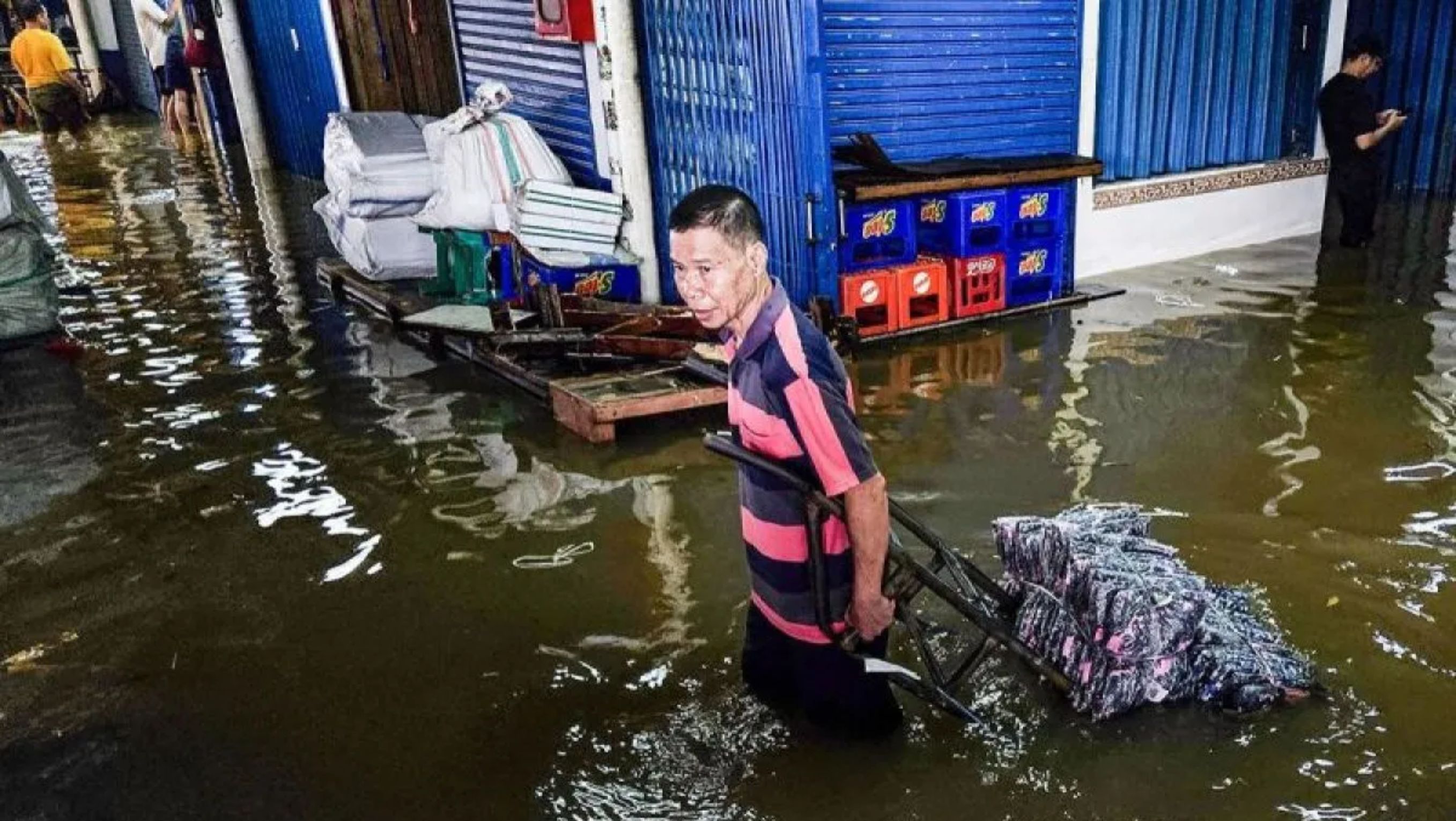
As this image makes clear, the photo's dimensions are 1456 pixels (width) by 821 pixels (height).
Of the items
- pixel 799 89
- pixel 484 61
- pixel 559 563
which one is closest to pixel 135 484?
pixel 559 563

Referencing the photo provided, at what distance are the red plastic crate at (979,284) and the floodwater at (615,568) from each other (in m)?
0.22

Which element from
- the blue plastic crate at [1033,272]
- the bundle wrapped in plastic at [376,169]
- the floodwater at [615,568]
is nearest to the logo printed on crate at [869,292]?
the floodwater at [615,568]

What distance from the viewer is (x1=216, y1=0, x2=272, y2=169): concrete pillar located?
1588 cm

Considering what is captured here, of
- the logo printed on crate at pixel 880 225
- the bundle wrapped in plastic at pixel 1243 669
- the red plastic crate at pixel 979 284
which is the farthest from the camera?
the red plastic crate at pixel 979 284

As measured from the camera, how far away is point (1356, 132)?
343 inches

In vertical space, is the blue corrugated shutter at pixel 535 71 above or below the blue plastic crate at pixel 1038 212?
above

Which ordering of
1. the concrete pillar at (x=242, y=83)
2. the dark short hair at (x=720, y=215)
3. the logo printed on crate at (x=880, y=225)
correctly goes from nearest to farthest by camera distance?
the dark short hair at (x=720, y=215) < the logo printed on crate at (x=880, y=225) < the concrete pillar at (x=242, y=83)

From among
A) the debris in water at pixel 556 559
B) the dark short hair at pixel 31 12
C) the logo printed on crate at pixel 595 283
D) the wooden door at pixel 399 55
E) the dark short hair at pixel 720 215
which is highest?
the dark short hair at pixel 31 12

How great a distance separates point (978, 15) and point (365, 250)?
16.7 ft

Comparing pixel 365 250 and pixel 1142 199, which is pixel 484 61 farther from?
pixel 1142 199

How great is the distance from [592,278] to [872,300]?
196 cm

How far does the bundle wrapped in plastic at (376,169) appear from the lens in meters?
8.33

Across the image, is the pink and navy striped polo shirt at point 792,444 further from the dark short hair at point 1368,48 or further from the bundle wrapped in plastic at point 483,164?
the dark short hair at point 1368,48

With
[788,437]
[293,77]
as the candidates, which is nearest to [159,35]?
[293,77]
